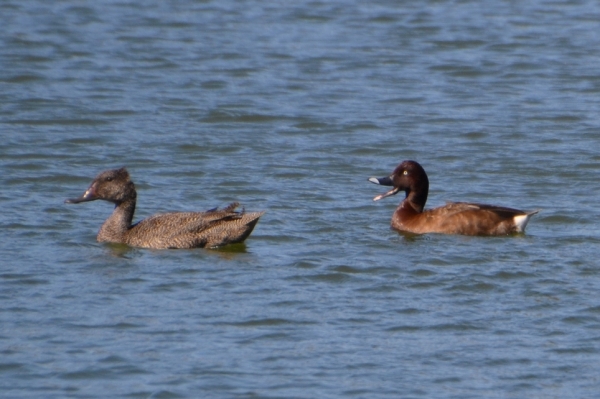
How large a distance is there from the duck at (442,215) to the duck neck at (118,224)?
227 cm

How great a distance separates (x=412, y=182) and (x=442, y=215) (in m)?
0.68

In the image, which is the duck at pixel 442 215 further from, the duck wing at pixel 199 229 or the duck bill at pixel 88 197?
the duck bill at pixel 88 197

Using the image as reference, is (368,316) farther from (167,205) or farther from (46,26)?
(46,26)

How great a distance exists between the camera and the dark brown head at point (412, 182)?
11664mm

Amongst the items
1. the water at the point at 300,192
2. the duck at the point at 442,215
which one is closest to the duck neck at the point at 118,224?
the water at the point at 300,192

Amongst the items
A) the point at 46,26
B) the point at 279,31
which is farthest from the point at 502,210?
the point at 46,26

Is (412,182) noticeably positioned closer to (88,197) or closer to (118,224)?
(118,224)

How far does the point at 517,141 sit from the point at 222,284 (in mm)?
6338

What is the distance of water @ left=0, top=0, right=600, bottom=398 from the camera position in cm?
762

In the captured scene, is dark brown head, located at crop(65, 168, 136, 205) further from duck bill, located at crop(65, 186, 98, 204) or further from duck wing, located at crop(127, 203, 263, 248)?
duck wing, located at crop(127, 203, 263, 248)

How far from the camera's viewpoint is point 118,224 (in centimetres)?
1052

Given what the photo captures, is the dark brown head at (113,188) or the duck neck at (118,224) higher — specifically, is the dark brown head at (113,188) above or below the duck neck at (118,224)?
above

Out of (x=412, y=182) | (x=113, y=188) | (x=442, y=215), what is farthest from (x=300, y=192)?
(x=113, y=188)

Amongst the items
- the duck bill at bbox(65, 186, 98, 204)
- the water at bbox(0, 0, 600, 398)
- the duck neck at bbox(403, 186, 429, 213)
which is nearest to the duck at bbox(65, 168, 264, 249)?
the water at bbox(0, 0, 600, 398)
